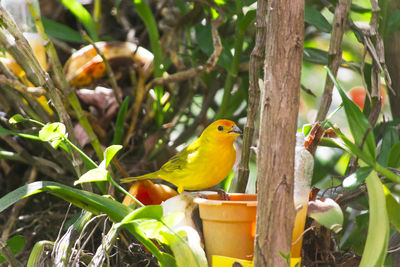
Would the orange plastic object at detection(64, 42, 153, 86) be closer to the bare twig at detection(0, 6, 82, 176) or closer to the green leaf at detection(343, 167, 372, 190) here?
the bare twig at detection(0, 6, 82, 176)

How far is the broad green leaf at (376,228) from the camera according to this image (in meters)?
0.57

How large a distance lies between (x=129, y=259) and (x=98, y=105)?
34cm

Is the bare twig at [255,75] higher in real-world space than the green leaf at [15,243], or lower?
higher

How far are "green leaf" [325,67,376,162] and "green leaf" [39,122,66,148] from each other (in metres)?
0.35

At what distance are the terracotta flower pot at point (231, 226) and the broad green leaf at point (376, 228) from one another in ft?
0.45

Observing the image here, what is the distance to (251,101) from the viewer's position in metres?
0.75

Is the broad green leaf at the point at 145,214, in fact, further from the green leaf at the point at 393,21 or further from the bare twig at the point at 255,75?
the green leaf at the point at 393,21

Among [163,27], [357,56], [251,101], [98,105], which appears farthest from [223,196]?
[357,56]

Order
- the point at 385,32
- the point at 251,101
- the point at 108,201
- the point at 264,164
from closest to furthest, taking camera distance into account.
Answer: the point at 264,164, the point at 108,201, the point at 251,101, the point at 385,32

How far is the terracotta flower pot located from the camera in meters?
0.63

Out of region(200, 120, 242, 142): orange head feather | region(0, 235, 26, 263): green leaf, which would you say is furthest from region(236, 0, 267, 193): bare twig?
region(0, 235, 26, 263): green leaf

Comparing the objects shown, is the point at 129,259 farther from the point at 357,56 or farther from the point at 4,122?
the point at 357,56

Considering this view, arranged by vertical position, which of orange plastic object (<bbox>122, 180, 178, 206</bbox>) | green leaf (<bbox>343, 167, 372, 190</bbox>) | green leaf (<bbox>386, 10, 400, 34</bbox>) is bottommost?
orange plastic object (<bbox>122, 180, 178, 206</bbox>)

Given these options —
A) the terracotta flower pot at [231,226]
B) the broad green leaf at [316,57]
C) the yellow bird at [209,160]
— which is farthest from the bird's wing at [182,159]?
the broad green leaf at [316,57]
